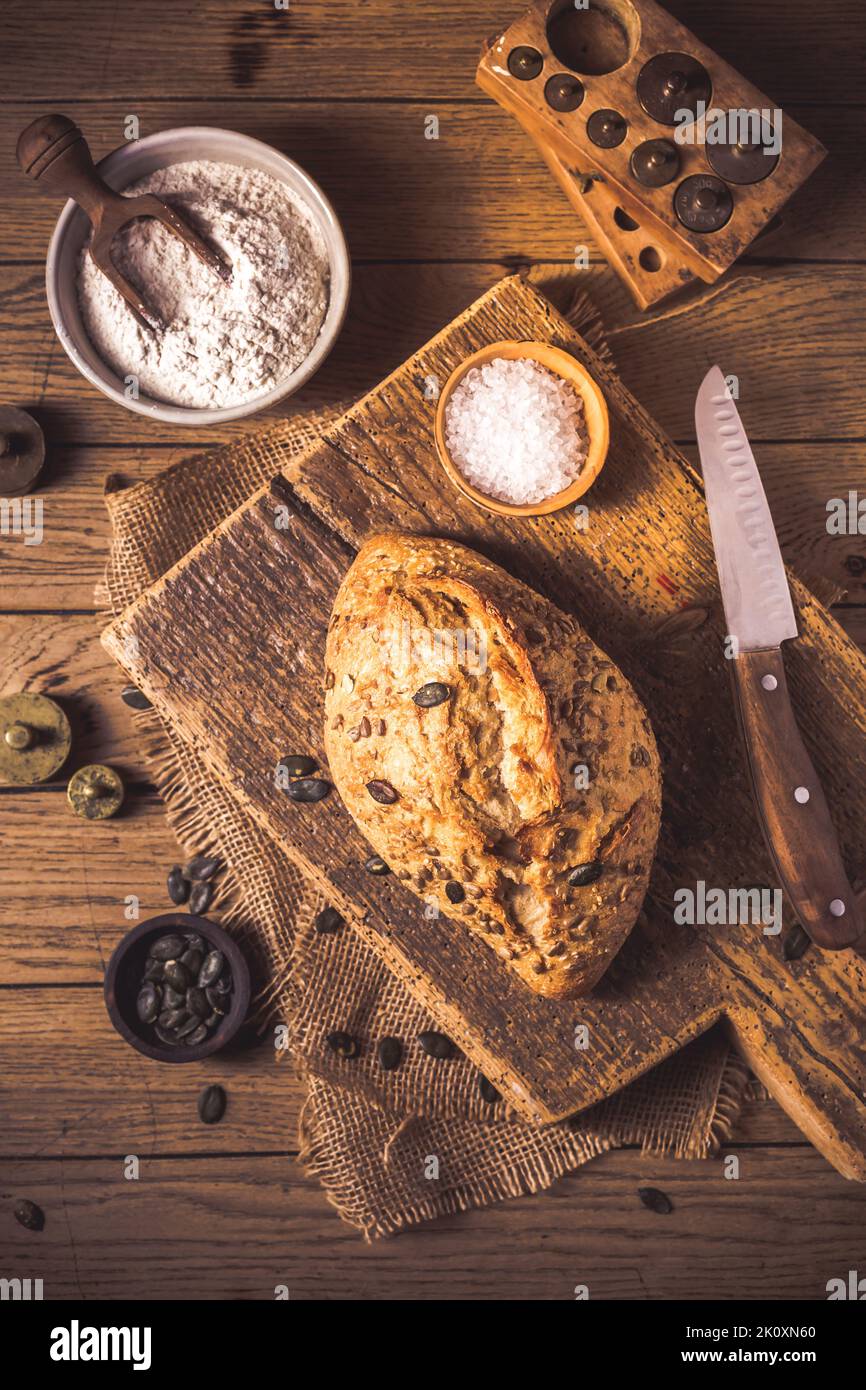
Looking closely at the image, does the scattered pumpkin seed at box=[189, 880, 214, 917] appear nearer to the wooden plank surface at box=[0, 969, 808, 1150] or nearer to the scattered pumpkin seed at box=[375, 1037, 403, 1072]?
the wooden plank surface at box=[0, 969, 808, 1150]

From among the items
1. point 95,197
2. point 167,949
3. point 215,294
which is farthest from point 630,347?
point 167,949

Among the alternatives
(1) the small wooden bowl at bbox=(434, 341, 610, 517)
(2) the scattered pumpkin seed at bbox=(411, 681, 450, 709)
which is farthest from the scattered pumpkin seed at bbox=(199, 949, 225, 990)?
(1) the small wooden bowl at bbox=(434, 341, 610, 517)

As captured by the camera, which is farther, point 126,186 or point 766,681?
point 126,186

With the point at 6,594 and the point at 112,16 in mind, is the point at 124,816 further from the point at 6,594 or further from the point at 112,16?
the point at 112,16

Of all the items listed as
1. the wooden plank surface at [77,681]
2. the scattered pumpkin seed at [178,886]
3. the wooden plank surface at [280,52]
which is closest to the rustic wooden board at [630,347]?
the wooden plank surface at [77,681]

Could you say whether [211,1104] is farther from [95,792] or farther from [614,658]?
[614,658]

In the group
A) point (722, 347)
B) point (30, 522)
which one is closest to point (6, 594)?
point (30, 522)
